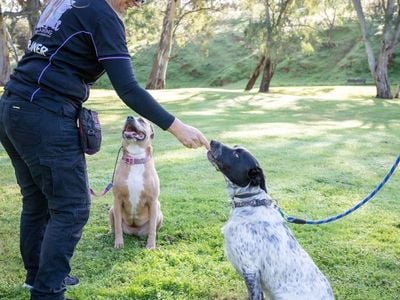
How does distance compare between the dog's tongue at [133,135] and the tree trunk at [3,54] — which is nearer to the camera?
the dog's tongue at [133,135]

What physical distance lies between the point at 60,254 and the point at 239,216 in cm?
133

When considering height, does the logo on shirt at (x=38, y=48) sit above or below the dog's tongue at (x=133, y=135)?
above

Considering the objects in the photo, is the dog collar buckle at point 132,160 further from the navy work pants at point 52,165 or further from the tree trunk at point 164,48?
the tree trunk at point 164,48

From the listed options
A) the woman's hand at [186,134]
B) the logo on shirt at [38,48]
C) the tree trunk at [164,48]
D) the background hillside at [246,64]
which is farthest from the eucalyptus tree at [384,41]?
the logo on shirt at [38,48]

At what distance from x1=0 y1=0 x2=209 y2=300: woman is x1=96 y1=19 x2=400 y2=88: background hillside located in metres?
40.1

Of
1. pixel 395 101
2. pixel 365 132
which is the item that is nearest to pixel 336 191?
pixel 365 132

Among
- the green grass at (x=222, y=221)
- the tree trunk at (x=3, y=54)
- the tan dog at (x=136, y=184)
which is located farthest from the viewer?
the tree trunk at (x=3, y=54)

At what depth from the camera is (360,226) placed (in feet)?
20.3

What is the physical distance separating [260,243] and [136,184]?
196cm

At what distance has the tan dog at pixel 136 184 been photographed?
17.1 feet

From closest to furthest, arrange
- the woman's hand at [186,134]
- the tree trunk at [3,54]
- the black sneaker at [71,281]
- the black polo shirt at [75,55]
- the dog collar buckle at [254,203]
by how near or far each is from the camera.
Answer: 1. the black polo shirt at [75,55]
2. the woman's hand at [186,134]
3. the dog collar buckle at [254,203]
4. the black sneaker at [71,281]
5. the tree trunk at [3,54]

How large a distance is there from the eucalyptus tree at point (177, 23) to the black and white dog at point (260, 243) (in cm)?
2795

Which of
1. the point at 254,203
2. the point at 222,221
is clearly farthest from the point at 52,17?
the point at 222,221

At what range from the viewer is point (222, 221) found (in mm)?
6211
